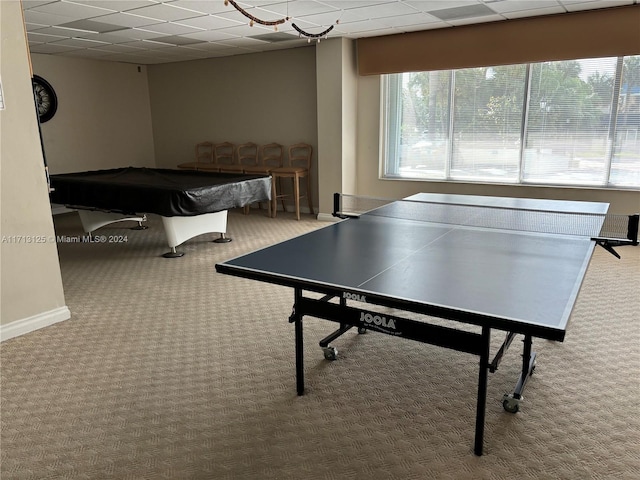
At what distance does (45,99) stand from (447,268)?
25.0 ft

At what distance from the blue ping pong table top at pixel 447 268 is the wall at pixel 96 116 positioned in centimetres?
672

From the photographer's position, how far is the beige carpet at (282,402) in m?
2.03

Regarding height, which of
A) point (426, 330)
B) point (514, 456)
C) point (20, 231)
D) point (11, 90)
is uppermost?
point (11, 90)

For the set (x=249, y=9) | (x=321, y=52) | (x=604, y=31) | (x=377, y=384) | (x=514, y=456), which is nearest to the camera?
(x=514, y=456)

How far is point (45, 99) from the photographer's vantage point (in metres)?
7.60

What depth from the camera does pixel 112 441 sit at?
86.0 inches

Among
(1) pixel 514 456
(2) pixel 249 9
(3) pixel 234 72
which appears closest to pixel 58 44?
(3) pixel 234 72

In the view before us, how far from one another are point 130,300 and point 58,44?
15.3 feet

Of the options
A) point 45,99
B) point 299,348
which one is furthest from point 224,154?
point 299,348

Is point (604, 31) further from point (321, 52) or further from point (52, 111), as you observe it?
point (52, 111)

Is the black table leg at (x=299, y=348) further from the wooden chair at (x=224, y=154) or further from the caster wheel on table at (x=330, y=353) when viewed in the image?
the wooden chair at (x=224, y=154)

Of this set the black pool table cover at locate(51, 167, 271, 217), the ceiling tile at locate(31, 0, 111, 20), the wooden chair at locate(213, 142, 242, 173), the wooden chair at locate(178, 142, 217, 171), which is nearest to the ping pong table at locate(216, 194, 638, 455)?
the black pool table cover at locate(51, 167, 271, 217)

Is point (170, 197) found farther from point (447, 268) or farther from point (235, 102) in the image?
point (235, 102)

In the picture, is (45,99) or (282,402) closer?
(282,402)
